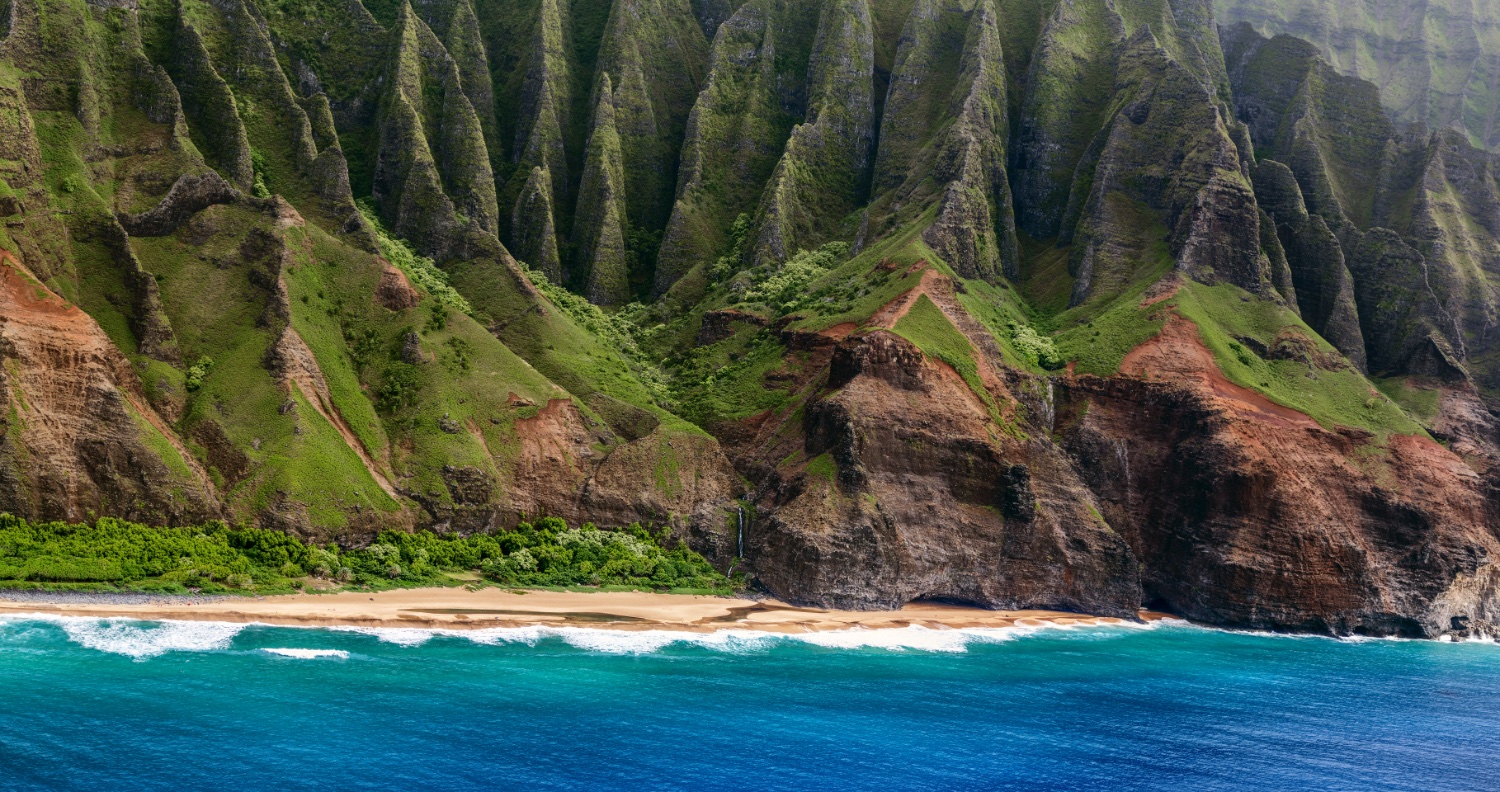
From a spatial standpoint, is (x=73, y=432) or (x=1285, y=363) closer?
Answer: (x=73, y=432)

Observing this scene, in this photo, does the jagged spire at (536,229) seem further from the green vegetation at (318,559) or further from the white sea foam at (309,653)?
the white sea foam at (309,653)

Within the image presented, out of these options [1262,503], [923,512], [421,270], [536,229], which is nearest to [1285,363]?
[1262,503]

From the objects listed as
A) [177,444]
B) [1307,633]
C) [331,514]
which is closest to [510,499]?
[331,514]

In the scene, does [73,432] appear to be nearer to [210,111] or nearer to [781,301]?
[210,111]

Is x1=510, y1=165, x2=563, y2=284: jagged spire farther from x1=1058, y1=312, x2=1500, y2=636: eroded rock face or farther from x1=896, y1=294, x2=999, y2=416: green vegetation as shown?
x1=1058, y1=312, x2=1500, y2=636: eroded rock face

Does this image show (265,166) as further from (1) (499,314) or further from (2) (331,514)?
(2) (331,514)

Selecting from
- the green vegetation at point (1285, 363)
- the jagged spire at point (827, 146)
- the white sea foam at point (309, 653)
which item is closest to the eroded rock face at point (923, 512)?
the green vegetation at point (1285, 363)
